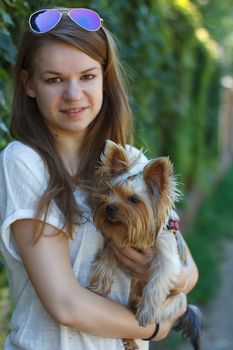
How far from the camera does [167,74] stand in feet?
24.8

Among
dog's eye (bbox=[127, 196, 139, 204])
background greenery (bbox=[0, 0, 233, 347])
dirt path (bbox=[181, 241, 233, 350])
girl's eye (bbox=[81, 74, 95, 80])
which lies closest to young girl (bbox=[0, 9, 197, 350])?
girl's eye (bbox=[81, 74, 95, 80])

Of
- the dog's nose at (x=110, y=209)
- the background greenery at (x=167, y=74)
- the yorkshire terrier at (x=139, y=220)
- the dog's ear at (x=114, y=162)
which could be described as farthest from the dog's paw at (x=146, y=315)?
→ the background greenery at (x=167, y=74)

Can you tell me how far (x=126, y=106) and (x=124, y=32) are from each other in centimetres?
272

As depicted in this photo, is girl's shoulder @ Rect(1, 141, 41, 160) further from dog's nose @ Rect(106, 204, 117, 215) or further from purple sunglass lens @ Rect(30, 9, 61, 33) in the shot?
purple sunglass lens @ Rect(30, 9, 61, 33)

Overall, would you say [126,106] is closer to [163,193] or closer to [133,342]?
[163,193]

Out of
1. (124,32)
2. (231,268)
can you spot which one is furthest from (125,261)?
(231,268)

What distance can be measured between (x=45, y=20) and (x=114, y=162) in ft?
2.11

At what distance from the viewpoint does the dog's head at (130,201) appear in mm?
2568

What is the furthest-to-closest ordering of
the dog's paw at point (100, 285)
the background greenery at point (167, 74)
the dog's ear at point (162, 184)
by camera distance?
the background greenery at point (167, 74), the dog's paw at point (100, 285), the dog's ear at point (162, 184)

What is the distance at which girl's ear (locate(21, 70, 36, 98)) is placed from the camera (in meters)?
2.67

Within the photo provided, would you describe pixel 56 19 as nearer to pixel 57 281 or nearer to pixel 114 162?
pixel 114 162

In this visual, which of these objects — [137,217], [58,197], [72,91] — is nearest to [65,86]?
[72,91]

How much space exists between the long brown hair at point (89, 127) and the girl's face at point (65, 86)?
0.12ft

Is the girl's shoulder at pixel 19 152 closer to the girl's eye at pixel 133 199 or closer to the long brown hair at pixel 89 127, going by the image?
the long brown hair at pixel 89 127
